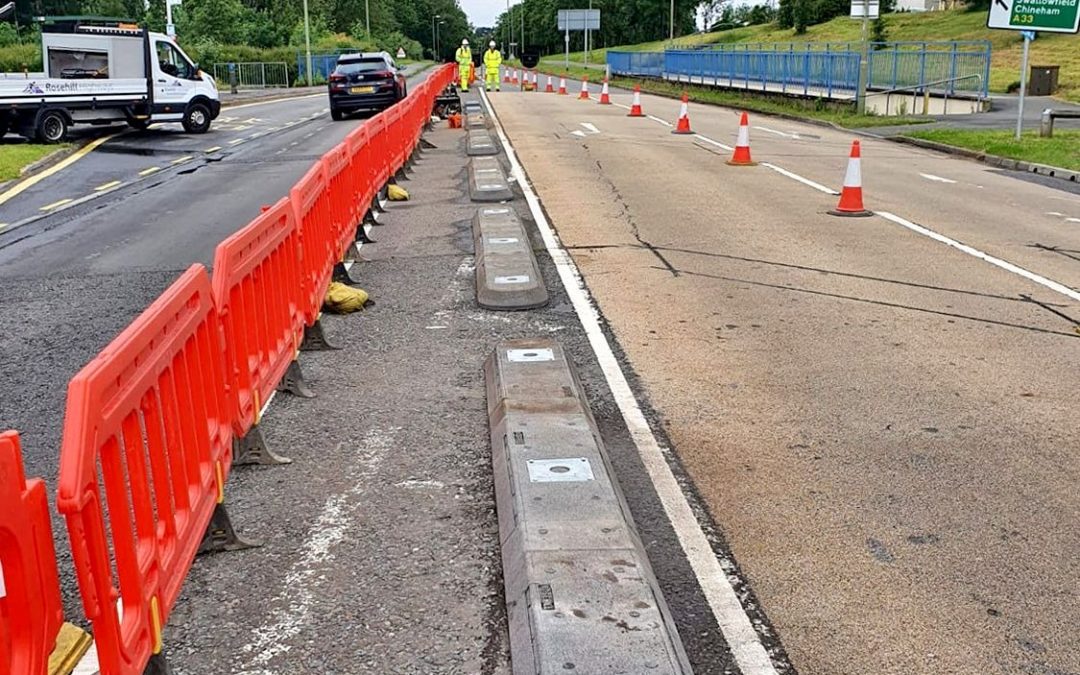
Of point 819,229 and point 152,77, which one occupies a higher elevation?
point 152,77

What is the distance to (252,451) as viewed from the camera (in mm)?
5480

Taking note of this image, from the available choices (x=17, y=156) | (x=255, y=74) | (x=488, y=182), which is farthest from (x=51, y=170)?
(x=255, y=74)

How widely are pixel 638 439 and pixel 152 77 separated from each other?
23.0 m

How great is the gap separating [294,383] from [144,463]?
307 cm

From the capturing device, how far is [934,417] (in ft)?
20.1

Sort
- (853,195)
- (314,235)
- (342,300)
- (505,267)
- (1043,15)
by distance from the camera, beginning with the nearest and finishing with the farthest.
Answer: (314,235), (342,300), (505,267), (853,195), (1043,15)

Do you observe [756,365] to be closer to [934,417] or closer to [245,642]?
[934,417]

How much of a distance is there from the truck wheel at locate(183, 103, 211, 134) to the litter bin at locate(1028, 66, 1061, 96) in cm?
2759

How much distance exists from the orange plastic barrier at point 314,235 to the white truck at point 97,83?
16.8m

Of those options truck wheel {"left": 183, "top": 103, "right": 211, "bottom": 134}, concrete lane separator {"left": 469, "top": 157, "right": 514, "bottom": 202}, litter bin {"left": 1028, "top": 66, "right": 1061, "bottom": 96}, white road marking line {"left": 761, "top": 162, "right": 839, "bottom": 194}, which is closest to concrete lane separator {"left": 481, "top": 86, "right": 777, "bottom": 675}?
concrete lane separator {"left": 469, "top": 157, "right": 514, "bottom": 202}

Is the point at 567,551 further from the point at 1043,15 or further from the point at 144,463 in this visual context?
the point at 1043,15

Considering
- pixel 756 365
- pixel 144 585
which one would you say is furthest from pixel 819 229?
pixel 144 585

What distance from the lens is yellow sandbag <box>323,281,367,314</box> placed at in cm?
875

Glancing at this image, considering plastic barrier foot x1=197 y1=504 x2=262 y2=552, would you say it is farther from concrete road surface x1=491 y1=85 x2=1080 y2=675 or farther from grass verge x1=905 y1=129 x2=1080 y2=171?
grass verge x1=905 y1=129 x2=1080 y2=171
